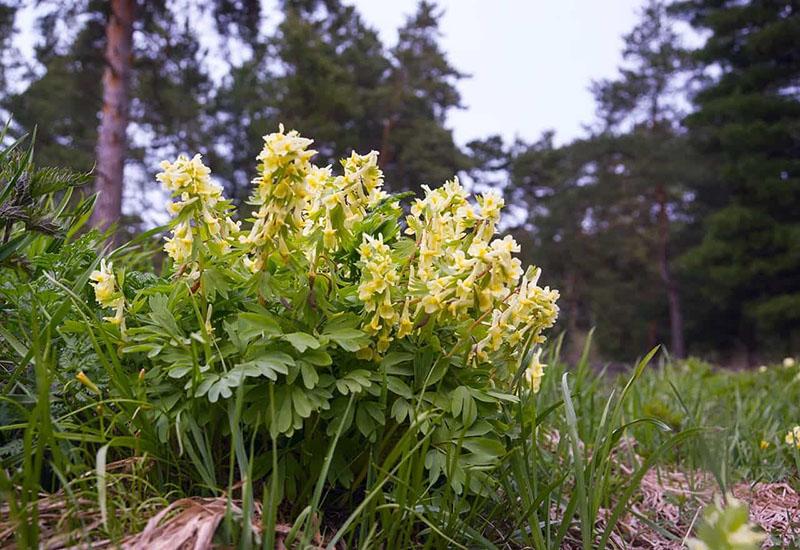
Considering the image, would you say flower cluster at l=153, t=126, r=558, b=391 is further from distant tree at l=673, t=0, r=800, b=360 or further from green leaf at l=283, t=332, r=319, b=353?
distant tree at l=673, t=0, r=800, b=360

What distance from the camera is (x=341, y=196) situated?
3.66ft

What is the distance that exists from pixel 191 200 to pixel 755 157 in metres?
18.1

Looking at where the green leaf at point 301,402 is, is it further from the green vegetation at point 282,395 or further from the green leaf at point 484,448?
the green leaf at point 484,448

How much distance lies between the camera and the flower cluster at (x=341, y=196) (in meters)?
1.12

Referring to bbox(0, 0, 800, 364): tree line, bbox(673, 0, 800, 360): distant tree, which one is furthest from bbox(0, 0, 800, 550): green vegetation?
bbox(673, 0, 800, 360): distant tree

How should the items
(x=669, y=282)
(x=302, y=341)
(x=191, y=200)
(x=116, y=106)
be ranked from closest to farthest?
(x=302, y=341), (x=191, y=200), (x=116, y=106), (x=669, y=282)

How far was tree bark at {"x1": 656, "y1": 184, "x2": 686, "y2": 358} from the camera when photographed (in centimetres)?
1927

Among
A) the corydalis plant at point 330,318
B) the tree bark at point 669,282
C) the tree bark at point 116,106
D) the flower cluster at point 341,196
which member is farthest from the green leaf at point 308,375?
the tree bark at point 669,282

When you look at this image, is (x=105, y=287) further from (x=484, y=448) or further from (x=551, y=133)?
(x=551, y=133)

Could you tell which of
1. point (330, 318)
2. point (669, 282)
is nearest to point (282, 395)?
point (330, 318)

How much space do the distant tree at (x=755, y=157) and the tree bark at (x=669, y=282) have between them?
1.97 metres

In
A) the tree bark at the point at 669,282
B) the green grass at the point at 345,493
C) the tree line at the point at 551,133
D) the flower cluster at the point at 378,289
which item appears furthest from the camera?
the tree bark at the point at 669,282

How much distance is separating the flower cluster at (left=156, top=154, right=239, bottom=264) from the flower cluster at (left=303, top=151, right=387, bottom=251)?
169 mm

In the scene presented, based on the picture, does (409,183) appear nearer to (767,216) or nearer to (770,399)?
(767,216)
